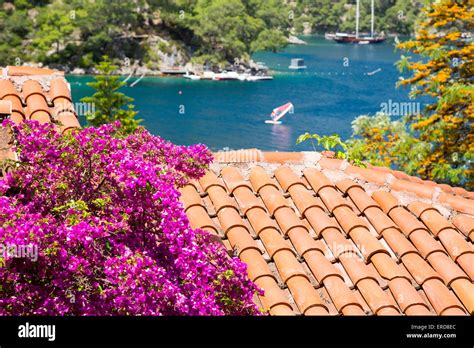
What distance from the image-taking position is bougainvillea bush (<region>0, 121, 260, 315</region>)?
4867 millimetres

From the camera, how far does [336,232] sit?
298 inches

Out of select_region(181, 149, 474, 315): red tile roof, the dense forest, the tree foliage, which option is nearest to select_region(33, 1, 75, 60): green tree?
the dense forest

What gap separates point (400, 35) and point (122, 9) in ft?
→ 253

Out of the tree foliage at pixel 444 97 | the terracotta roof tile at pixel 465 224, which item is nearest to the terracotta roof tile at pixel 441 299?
the terracotta roof tile at pixel 465 224

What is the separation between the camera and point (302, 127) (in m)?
76.0

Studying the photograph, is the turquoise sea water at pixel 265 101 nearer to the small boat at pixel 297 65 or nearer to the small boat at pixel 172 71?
the small boat at pixel 297 65

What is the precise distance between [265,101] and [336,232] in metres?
84.6

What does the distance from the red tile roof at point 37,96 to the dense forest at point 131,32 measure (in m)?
97.2

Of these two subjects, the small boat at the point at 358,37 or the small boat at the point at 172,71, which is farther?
the small boat at the point at 358,37

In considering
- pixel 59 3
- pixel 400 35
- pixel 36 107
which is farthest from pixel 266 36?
pixel 36 107

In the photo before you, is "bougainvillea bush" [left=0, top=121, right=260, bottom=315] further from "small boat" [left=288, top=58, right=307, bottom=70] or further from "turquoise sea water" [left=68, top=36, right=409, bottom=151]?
"small boat" [left=288, top=58, right=307, bottom=70]

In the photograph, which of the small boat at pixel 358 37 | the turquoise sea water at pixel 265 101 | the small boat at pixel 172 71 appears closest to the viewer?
the turquoise sea water at pixel 265 101

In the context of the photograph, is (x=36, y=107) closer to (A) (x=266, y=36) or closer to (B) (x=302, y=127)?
(B) (x=302, y=127)

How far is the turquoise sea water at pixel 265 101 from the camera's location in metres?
73.0
